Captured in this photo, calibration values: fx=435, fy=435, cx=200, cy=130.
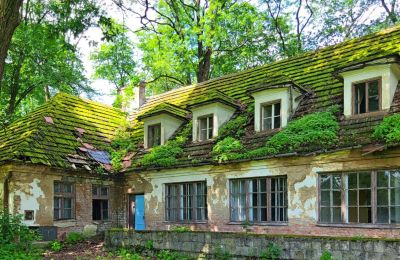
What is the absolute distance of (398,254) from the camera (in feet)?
27.1

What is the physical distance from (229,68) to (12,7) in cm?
2604

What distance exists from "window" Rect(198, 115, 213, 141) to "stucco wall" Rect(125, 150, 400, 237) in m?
1.47

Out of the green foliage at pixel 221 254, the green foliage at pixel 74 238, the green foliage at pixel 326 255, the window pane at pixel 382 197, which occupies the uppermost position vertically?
the window pane at pixel 382 197

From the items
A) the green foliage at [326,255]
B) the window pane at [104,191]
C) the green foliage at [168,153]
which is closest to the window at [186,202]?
the green foliage at [168,153]

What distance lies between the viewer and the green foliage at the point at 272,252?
395 inches

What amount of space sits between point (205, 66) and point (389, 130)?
2128 centimetres

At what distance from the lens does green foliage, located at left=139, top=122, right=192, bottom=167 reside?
55.5 feet

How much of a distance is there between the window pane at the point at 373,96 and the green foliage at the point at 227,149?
435 centimetres

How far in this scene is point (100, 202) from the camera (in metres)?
19.0

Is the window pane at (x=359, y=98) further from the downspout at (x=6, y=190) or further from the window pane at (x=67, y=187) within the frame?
the downspout at (x=6, y=190)

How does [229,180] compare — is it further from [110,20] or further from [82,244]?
[110,20]

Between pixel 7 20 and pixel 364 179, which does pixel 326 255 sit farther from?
pixel 7 20

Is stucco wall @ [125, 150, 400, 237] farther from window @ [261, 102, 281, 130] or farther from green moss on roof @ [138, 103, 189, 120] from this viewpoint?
green moss on roof @ [138, 103, 189, 120]

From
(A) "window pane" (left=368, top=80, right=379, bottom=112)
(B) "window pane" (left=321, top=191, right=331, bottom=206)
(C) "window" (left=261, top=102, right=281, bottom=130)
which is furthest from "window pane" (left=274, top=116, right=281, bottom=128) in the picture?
(A) "window pane" (left=368, top=80, right=379, bottom=112)
